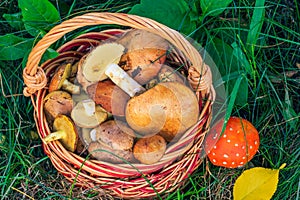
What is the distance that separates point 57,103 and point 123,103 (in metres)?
0.28

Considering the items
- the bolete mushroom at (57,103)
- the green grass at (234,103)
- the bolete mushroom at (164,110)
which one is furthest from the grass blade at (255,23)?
the bolete mushroom at (57,103)

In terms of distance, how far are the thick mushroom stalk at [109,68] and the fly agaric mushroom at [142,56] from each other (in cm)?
4

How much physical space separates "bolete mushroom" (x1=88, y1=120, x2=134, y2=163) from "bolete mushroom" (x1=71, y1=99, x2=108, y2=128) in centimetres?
4

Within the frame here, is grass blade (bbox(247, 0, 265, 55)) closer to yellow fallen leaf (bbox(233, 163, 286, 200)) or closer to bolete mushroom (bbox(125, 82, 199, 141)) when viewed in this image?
bolete mushroom (bbox(125, 82, 199, 141))

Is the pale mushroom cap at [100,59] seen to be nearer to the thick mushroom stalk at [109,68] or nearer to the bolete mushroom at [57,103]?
the thick mushroom stalk at [109,68]

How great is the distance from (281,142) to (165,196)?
0.60 meters

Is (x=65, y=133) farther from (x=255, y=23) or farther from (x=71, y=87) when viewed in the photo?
(x=255, y=23)

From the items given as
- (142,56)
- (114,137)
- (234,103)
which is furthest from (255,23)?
(114,137)

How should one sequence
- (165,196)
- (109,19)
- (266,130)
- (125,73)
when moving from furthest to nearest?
(266,130) < (165,196) < (125,73) < (109,19)

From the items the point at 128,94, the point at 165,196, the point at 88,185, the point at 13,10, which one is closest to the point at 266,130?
the point at 165,196

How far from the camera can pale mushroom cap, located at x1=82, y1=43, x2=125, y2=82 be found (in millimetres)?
1998

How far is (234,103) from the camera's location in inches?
87.4

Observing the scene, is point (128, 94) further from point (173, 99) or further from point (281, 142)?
point (281, 142)

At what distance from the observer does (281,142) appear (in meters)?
2.29
